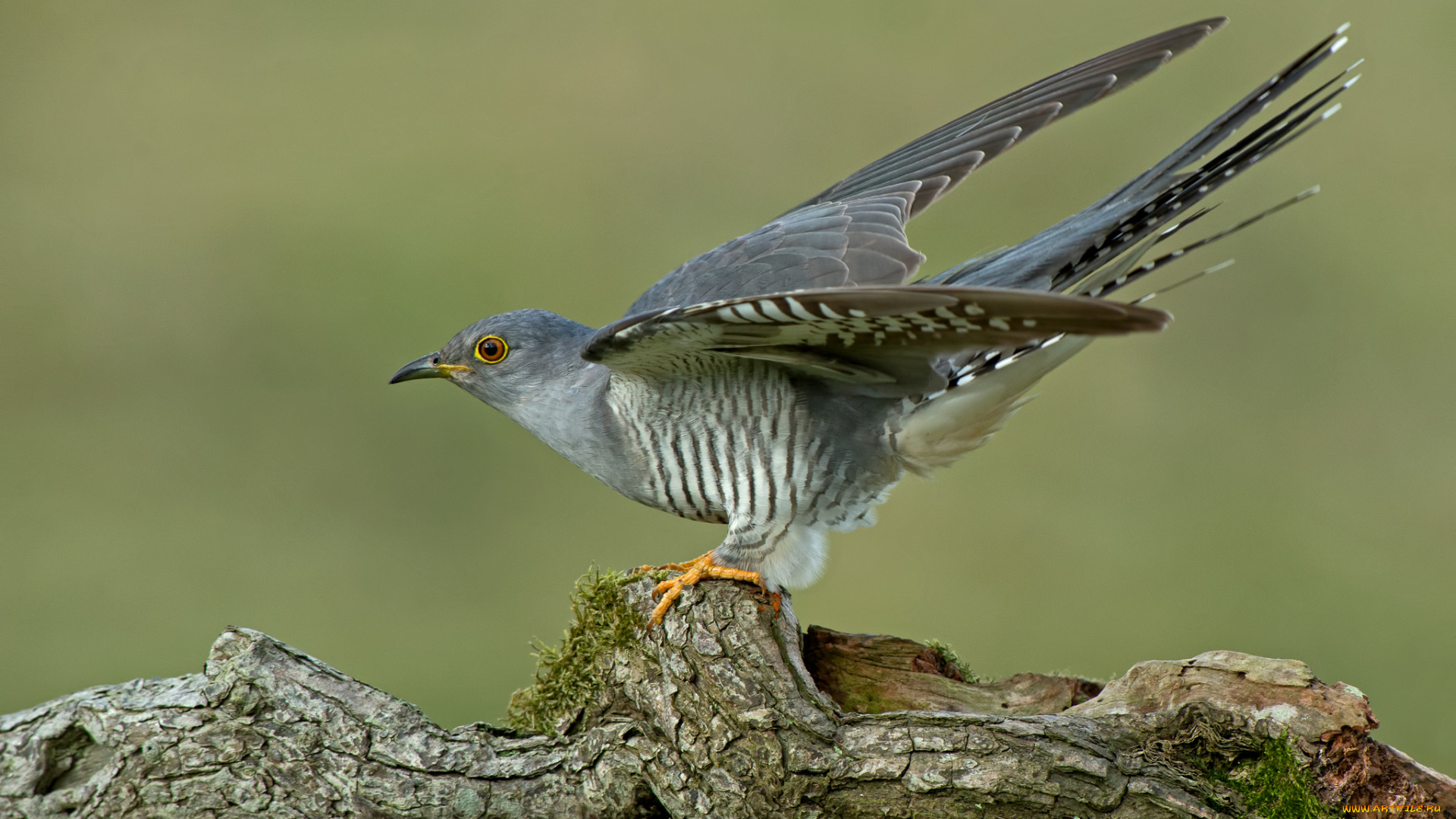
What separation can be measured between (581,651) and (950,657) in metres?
0.85

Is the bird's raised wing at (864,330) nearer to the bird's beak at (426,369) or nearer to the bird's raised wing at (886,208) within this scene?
the bird's raised wing at (886,208)

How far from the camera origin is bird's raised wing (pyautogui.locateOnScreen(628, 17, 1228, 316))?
2230mm

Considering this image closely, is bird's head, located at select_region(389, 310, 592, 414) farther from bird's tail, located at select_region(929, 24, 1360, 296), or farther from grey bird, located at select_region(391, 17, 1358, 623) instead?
bird's tail, located at select_region(929, 24, 1360, 296)

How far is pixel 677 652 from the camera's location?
204 centimetres

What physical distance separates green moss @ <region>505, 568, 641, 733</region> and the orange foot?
0.07 metres

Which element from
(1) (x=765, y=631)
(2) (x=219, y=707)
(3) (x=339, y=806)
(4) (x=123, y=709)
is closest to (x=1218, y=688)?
(1) (x=765, y=631)

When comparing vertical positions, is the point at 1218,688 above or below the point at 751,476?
below

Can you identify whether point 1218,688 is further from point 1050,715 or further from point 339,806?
point 339,806

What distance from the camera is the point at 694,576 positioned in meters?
2.20

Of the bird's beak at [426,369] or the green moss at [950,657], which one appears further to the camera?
the bird's beak at [426,369]

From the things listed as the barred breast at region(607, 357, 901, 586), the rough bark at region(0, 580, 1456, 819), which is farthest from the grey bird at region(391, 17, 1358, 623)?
the rough bark at region(0, 580, 1456, 819)

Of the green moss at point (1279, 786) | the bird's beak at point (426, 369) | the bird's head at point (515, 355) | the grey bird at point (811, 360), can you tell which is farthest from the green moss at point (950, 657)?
the bird's beak at point (426, 369)

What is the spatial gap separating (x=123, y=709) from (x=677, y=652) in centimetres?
99

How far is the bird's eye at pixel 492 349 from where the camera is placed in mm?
2553
